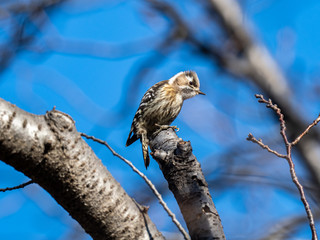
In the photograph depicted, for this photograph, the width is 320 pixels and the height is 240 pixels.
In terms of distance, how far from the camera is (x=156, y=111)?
5.92m

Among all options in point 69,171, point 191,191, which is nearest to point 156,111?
point 191,191

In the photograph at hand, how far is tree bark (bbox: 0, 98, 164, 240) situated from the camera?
1.80 meters

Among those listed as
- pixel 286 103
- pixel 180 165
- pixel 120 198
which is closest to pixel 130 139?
pixel 286 103

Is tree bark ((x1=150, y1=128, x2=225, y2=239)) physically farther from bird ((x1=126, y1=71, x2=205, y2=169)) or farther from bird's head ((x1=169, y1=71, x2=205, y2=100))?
bird's head ((x1=169, y1=71, x2=205, y2=100))

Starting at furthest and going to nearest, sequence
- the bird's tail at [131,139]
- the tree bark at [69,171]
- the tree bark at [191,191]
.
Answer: the bird's tail at [131,139] → the tree bark at [191,191] → the tree bark at [69,171]

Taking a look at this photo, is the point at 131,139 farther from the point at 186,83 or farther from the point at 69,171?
the point at 69,171

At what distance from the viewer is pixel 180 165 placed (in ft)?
8.01

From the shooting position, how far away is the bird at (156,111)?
591 cm

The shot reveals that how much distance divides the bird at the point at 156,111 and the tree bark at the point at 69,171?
3.52m

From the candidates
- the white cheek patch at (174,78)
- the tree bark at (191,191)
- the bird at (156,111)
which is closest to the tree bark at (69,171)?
the tree bark at (191,191)

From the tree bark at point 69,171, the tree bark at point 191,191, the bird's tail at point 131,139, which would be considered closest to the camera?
the tree bark at point 69,171

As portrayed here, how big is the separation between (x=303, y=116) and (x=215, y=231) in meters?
4.06

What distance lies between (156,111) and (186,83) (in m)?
0.91

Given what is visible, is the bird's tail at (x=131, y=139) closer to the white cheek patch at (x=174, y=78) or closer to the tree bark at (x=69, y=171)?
the white cheek patch at (x=174, y=78)
